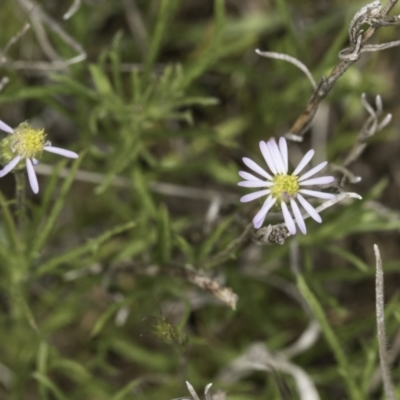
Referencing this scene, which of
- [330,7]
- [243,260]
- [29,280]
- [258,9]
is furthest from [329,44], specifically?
[29,280]

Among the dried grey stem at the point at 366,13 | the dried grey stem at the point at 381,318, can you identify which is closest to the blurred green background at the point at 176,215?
the dried grey stem at the point at 381,318

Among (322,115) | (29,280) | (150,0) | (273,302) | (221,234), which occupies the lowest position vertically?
(29,280)

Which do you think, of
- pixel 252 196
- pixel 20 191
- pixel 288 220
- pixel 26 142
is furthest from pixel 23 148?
pixel 288 220

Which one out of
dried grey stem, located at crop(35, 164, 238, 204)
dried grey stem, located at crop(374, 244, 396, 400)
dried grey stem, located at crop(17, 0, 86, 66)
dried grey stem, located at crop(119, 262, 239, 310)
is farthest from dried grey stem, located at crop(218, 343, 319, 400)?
dried grey stem, located at crop(17, 0, 86, 66)

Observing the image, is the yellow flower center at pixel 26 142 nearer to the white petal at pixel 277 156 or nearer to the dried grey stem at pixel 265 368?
the white petal at pixel 277 156

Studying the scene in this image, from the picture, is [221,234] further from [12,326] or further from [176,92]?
[12,326]
